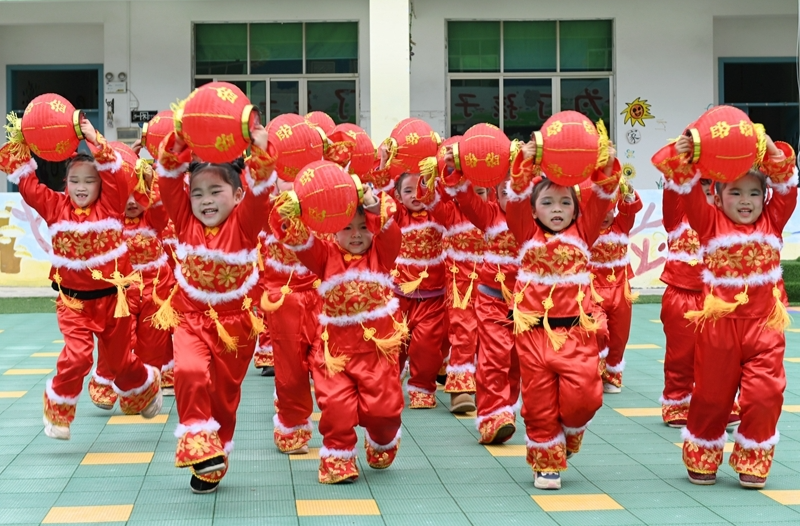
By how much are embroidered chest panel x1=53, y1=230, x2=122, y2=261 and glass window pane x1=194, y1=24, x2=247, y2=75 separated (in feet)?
34.3

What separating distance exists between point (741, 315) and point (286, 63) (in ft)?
39.6

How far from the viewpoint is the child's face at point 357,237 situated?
5.11m

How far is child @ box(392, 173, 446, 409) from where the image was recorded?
22.7 ft

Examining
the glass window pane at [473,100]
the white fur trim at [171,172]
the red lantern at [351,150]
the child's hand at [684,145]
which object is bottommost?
the white fur trim at [171,172]

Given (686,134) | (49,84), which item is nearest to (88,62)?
(49,84)

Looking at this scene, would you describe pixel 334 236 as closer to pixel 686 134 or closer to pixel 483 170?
pixel 483 170

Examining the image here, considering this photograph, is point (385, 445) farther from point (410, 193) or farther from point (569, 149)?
point (410, 193)

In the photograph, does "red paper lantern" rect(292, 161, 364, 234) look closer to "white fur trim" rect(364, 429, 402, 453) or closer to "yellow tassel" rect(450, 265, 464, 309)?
"white fur trim" rect(364, 429, 402, 453)

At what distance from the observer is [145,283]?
22.8ft

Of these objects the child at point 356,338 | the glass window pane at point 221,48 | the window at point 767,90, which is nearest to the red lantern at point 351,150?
the child at point 356,338

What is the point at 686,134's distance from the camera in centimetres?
473

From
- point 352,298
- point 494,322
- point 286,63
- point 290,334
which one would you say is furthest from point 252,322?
point 286,63

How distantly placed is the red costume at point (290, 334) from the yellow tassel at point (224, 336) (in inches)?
28.0

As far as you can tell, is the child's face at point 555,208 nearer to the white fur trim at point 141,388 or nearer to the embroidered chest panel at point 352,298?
the embroidered chest panel at point 352,298
